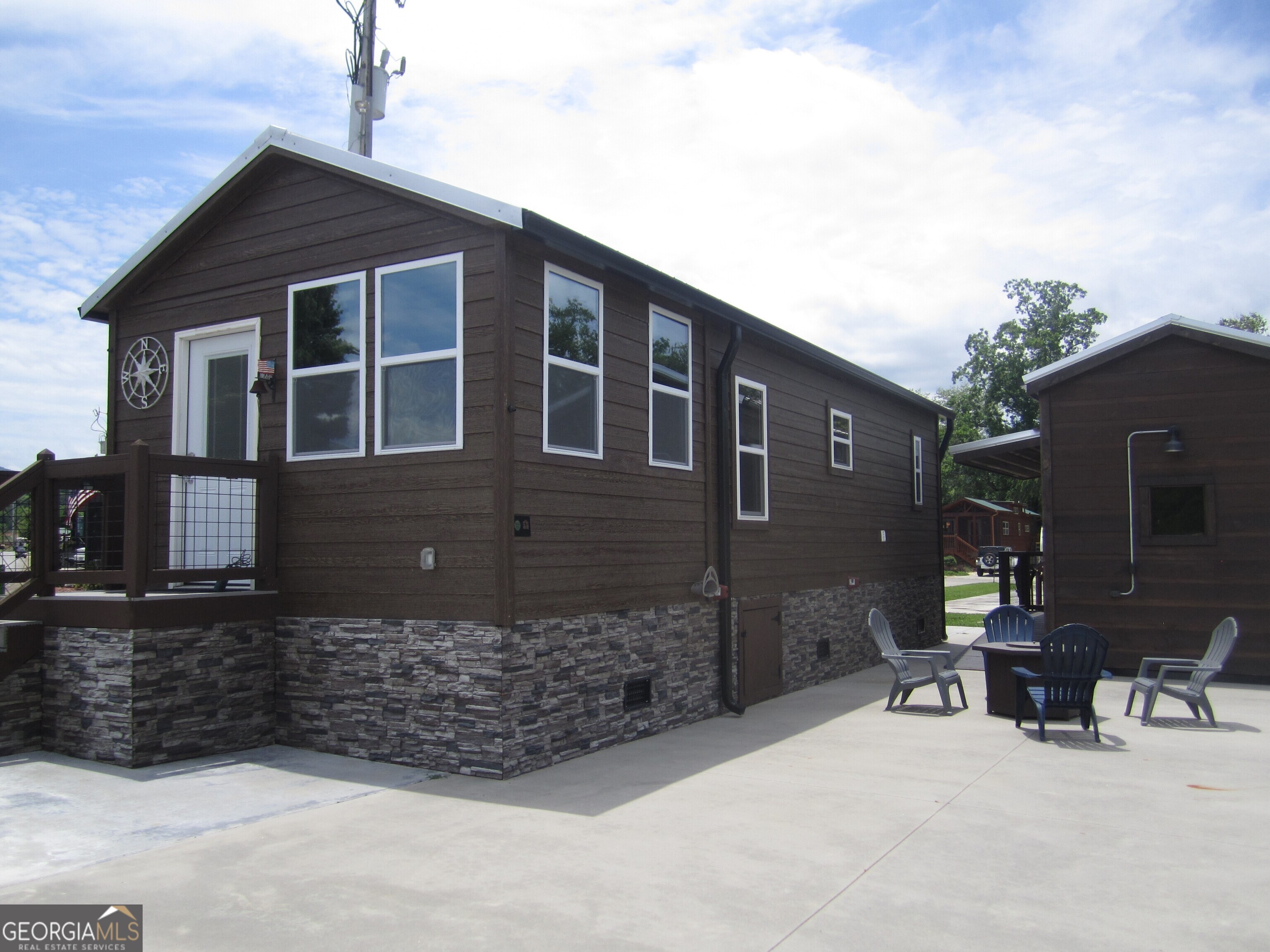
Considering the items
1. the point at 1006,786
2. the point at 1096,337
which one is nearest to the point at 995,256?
the point at 1096,337

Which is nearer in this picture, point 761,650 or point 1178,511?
point 761,650

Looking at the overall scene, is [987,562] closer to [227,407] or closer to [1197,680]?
[1197,680]

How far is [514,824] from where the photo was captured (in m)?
5.22

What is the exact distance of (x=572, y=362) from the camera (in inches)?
282

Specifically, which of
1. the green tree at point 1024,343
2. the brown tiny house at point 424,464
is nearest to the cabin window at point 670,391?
the brown tiny house at point 424,464

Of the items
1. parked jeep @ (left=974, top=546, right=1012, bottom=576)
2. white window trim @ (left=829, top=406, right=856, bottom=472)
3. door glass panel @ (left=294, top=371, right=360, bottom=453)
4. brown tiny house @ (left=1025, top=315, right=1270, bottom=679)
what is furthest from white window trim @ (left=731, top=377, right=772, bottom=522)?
parked jeep @ (left=974, top=546, right=1012, bottom=576)

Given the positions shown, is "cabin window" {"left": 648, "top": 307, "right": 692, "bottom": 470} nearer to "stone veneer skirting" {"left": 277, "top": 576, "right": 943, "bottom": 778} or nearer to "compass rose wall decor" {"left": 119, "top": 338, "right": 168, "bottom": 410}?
"stone veneer skirting" {"left": 277, "top": 576, "right": 943, "bottom": 778}

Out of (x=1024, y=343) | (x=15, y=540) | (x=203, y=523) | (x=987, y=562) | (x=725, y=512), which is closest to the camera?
(x=203, y=523)

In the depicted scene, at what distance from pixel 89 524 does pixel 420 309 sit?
4242 millimetres

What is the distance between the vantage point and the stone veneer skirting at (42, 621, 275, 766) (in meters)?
6.41

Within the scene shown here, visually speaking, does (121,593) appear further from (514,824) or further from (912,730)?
(912,730)

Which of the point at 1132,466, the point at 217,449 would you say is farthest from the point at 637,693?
the point at 1132,466

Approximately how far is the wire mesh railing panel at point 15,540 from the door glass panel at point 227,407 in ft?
4.79

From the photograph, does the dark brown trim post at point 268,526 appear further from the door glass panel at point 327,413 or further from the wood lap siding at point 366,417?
the door glass panel at point 327,413
